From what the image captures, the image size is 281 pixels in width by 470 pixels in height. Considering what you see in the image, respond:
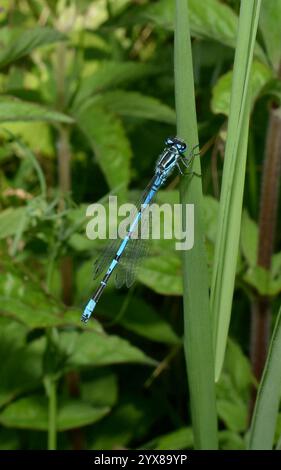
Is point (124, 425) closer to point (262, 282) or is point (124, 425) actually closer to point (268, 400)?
point (262, 282)

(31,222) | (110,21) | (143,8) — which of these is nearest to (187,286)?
(31,222)

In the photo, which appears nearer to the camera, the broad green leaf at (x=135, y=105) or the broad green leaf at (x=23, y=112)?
the broad green leaf at (x=23, y=112)

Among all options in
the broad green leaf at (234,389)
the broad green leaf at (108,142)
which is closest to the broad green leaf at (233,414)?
the broad green leaf at (234,389)

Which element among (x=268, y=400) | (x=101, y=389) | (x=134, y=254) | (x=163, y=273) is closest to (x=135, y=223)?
(x=134, y=254)

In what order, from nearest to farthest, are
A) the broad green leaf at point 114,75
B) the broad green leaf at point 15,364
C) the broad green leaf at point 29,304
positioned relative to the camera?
1. the broad green leaf at point 29,304
2. the broad green leaf at point 15,364
3. the broad green leaf at point 114,75

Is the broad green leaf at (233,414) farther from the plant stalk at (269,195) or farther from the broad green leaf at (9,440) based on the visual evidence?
the broad green leaf at (9,440)

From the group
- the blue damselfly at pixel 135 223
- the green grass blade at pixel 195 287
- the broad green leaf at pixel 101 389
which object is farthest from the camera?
the broad green leaf at pixel 101 389
